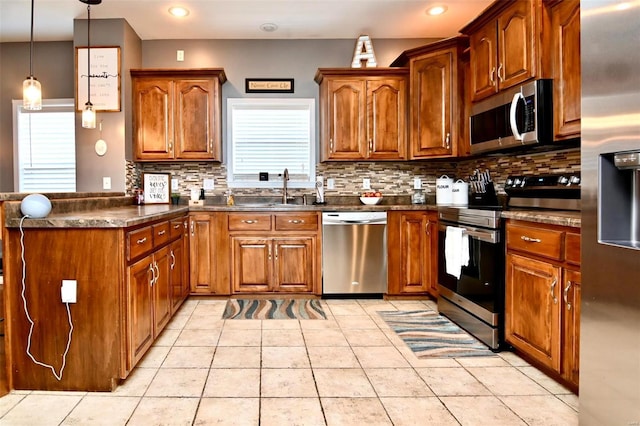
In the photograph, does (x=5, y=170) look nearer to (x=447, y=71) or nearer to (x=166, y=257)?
(x=166, y=257)

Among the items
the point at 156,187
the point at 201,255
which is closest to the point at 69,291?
the point at 201,255

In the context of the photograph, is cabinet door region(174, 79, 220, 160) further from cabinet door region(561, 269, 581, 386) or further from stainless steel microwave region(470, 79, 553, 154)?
cabinet door region(561, 269, 581, 386)

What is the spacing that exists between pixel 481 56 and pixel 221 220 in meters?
2.65

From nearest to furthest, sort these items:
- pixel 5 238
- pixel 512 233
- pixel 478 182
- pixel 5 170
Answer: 1. pixel 5 238
2. pixel 512 233
3. pixel 478 182
4. pixel 5 170

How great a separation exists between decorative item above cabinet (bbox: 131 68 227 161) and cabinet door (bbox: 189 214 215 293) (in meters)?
0.69

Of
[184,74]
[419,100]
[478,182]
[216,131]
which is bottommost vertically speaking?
[478,182]

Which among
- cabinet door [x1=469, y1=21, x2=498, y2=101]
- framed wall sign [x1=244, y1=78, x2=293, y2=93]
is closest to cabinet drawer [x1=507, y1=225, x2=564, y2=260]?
cabinet door [x1=469, y1=21, x2=498, y2=101]

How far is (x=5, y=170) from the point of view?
4410 millimetres

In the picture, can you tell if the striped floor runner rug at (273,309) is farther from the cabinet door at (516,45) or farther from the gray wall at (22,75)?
the gray wall at (22,75)

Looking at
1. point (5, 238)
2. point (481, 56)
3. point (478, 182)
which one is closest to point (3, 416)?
point (5, 238)

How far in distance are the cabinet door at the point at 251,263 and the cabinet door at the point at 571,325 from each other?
2485 mm

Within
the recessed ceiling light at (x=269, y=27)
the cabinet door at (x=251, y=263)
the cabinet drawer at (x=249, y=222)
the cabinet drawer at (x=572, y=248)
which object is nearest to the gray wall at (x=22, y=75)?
the recessed ceiling light at (x=269, y=27)

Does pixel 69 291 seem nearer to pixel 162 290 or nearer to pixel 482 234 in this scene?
pixel 162 290

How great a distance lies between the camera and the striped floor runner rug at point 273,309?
3.39 metres
